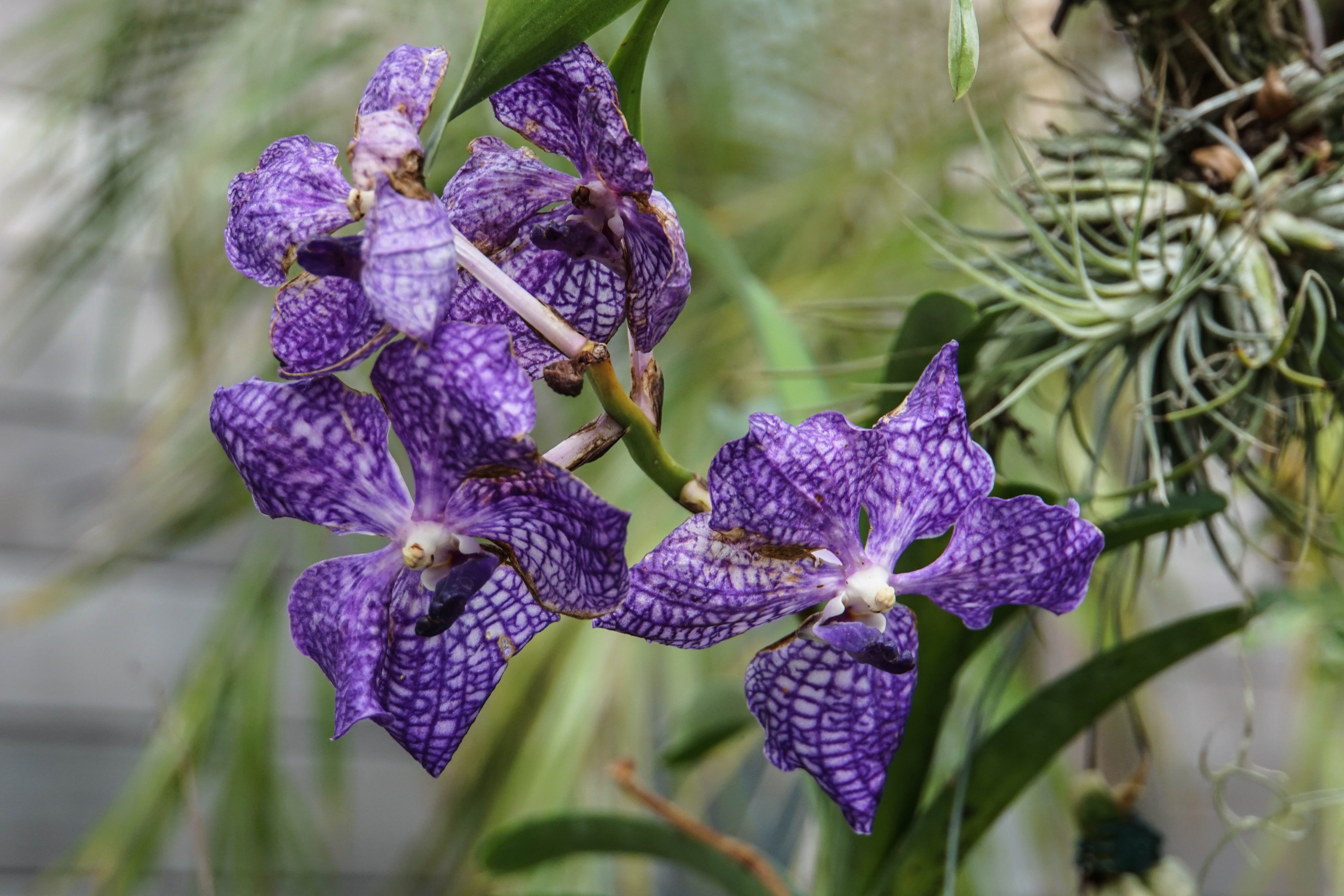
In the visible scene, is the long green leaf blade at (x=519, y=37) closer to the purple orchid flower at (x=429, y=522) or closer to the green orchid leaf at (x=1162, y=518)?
the purple orchid flower at (x=429, y=522)

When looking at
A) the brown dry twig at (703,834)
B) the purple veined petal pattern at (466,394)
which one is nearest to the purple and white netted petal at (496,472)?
the purple veined petal pattern at (466,394)

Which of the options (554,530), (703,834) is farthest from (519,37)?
(703,834)

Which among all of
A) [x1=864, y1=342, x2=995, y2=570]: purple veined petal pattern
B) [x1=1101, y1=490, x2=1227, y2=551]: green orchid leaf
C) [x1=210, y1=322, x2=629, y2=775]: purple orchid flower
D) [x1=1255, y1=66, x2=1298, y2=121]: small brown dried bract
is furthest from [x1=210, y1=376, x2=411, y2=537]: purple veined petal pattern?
[x1=1255, y1=66, x2=1298, y2=121]: small brown dried bract

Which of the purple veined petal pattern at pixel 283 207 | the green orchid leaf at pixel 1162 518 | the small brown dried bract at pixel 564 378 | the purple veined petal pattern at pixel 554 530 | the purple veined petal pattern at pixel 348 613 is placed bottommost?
the purple veined petal pattern at pixel 348 613

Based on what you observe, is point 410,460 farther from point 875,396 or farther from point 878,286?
point 878,286

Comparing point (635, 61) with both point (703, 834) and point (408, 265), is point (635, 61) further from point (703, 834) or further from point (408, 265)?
point (703, 834)

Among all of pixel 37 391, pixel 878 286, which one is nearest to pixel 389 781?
pixel 37 391
